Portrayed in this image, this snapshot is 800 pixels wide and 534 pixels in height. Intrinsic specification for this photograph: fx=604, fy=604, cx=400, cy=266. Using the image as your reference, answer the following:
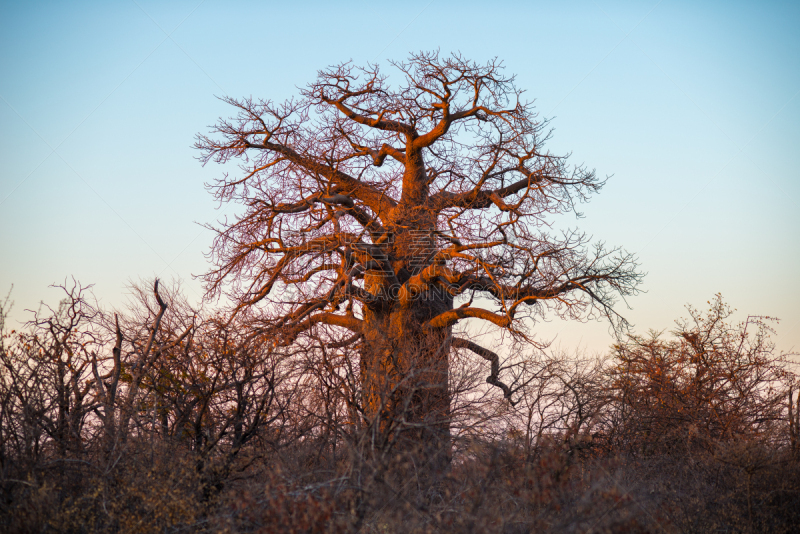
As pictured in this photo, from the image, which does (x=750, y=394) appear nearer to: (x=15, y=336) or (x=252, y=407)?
(x=252, y=407)

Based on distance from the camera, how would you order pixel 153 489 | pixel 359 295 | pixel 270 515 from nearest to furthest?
1. pixel 270 515
2. pixel 153 489
3. pixel 359 295

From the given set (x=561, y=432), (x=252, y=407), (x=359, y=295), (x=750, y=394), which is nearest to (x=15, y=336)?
(x=252, y=407)

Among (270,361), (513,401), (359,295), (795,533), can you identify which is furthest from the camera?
(359,295)

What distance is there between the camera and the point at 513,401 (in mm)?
10555

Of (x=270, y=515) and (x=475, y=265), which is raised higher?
(x=475, y=265)

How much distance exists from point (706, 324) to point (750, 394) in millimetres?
1575

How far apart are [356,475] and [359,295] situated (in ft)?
20.9

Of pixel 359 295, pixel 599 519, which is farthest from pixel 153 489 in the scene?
pixel 359 295

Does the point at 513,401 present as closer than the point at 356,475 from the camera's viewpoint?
No

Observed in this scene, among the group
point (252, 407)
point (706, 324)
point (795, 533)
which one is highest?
point (706, 324)

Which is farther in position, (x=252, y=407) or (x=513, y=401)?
(x=513, y=401)

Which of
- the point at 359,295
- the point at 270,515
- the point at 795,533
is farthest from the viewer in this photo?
the point at 359,295

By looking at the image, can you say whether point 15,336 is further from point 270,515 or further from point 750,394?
point 750,394

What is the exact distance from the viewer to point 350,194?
39.5ft
